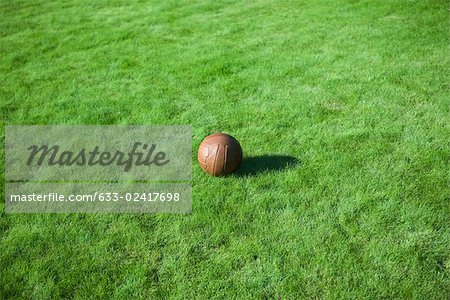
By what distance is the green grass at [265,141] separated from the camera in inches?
151

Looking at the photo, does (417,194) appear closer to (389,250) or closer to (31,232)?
(389,250)

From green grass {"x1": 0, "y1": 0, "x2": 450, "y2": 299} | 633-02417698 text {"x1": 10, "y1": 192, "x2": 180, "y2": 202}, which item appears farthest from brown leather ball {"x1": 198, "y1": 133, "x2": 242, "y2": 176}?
633-02417698 text {"x1": 10, "y1": 192, "x2": 180, "y2": 202}

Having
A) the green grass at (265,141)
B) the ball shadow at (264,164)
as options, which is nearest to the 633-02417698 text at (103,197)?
the green grass at (265,141)

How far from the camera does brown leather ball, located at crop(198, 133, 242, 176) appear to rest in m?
4.80

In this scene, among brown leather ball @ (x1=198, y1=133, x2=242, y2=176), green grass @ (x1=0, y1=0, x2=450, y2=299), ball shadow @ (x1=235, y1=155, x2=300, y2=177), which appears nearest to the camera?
green grass @ (x1=0, y1=0, x2=450, y2=299)

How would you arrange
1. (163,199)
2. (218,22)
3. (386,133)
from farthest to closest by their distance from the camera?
(218,22) → (386,133) → (163,199)

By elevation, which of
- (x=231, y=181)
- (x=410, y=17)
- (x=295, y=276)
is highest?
(x=410, y=17)

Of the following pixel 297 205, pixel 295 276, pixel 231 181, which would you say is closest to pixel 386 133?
pixel 297 205

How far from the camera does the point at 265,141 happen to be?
575 centimetres

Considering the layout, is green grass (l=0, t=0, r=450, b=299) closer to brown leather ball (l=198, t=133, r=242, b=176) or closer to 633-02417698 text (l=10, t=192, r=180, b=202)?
brown leather ball (l=198, t=133, r=242, b=176)

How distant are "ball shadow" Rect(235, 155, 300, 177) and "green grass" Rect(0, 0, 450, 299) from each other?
3 cm

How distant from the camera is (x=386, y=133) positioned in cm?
578

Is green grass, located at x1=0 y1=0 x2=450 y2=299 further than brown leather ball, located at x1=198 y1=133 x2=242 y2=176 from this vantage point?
No

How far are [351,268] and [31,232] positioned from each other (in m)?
3.60
